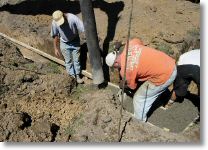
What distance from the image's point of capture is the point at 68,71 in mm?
8078

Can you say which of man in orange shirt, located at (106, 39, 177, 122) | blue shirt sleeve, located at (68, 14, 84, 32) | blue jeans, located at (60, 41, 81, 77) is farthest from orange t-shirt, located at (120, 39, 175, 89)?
blue jeans, located at (60, 41, 81, 77)

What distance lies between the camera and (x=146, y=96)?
21.3ft

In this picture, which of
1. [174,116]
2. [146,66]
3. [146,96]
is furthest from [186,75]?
[146,66]

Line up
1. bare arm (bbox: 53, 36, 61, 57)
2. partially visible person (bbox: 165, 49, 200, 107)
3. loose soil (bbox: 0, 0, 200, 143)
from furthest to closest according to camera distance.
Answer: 1. bare arm (bbox: 53, 36, 61, 57)
2. partially visible person (bbox: 165, 49, 200, 107)
3. loose soil (bbox: 0, 0, 200, 143)

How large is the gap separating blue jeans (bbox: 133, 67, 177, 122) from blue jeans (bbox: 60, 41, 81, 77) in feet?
5.70

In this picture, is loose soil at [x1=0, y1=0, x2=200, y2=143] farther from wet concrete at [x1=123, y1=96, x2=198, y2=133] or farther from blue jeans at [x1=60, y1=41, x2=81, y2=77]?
wet concrete at [x1=123, y1=96, x2=198, y2=133]

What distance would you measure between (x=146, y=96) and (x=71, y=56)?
2058 mm

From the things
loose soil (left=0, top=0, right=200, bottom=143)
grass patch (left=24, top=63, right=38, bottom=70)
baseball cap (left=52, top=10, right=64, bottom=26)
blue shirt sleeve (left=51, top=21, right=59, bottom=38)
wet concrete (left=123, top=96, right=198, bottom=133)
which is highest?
baseball cap (left=52, top=10, right=64, bottom=26)

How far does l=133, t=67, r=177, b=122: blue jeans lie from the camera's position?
20.7ft

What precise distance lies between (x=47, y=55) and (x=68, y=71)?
948mm

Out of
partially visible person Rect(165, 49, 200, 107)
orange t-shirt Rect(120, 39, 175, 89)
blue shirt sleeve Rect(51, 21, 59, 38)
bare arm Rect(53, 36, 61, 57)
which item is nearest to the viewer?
orange t-shirt Rect(120, 39, 175, 89)

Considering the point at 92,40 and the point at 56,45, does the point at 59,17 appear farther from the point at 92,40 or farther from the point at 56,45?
the point at 56,45

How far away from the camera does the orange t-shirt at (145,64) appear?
237 inches

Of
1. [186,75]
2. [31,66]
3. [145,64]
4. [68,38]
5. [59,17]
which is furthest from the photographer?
[31,66]
